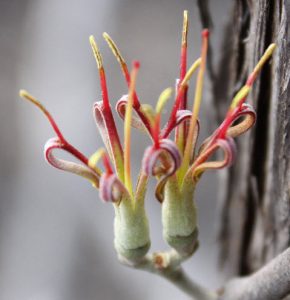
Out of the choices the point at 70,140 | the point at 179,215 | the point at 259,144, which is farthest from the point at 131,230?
the point at 70,140

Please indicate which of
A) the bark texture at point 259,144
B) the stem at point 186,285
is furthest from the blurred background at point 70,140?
the stem at point 186,285

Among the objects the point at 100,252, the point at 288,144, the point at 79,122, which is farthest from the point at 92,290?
the point at 288,144

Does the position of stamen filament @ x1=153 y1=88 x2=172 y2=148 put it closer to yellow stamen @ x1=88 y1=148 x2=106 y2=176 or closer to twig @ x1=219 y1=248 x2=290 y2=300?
yellow stamen @ x1=88 y1=148 x2=106 y2=176

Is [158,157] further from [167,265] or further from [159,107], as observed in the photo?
[167,265]

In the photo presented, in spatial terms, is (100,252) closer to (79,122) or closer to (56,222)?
(56,222)

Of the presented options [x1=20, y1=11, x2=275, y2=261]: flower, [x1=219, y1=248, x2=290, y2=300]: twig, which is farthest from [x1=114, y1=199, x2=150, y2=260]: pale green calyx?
[x1=219, y1=248, x2=290, y2=300]: twig
